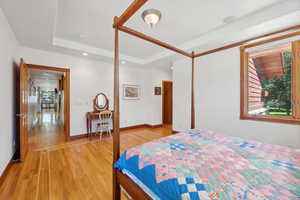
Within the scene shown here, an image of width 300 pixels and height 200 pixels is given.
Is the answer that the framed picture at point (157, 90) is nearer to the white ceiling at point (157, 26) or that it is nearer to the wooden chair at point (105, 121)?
the wooden chair at point (105, 121)

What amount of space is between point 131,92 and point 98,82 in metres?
1.25

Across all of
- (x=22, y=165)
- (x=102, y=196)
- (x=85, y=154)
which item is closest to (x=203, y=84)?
(x=102, y=196)

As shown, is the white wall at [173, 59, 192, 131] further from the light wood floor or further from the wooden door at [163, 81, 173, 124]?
the light wood floor

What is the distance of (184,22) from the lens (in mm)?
2352

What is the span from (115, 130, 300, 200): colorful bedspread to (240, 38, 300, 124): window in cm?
129

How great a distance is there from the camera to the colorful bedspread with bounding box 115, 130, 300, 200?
A: 2.35 ft

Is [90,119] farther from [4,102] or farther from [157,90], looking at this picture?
[157,90]

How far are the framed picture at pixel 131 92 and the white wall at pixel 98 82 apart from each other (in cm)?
15

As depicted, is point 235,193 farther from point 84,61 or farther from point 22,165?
point 84,61

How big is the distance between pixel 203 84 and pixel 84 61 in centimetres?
350

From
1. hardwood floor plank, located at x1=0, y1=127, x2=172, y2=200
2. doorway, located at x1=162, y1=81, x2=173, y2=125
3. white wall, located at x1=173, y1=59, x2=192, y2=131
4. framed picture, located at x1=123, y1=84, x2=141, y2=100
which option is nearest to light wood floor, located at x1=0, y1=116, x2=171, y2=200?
hardwood floor plank, located at x1=0, y1=127, x2=172, y2=200

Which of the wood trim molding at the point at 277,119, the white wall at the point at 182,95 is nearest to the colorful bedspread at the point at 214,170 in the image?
the wood trim molding at the point at 277,119

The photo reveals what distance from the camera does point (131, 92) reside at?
4867 mm

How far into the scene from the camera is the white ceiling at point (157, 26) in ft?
6.02
